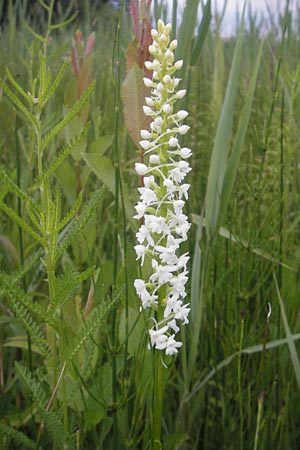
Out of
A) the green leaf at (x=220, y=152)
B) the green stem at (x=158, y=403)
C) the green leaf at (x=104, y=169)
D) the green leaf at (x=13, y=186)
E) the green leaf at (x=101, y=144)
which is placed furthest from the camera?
the green leaf at (x=101, y=144)

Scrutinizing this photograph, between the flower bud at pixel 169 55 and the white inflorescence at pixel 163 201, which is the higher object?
the flower bud at pixel 169 55

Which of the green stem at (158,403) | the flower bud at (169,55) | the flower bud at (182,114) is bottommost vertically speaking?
the green stem at (158,403)

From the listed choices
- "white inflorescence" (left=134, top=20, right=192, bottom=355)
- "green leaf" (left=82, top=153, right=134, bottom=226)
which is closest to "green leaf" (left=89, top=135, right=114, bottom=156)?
"green leaf" (left=82, top=153, right=134, bottom=226)

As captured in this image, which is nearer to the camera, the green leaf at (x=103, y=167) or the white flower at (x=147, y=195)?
the white flower at (x=147, y=195)

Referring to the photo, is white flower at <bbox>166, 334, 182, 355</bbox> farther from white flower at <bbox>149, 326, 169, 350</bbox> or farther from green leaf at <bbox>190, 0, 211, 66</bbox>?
green leaf at <bbox>190, 0, 211, 66</bbox>

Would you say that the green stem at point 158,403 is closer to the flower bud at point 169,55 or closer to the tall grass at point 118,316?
the tall grass at point 118,316

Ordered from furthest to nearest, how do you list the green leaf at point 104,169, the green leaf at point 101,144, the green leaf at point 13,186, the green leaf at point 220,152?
the green leaf at point 101,144 → the green leaf at point 220,152 → the green leaf at point 104,169 → the green leaf at point 13,186

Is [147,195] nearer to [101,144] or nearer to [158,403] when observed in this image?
[158,403]

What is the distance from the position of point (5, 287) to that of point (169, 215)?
0.72 ft

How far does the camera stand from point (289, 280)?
141cm

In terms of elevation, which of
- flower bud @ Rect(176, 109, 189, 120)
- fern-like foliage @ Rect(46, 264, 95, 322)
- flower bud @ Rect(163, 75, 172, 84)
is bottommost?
fern-like foliage @ Rect(46, 264, 95, 322)

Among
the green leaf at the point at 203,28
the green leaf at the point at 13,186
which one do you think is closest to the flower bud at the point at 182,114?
the green leaf at the point at 13,186

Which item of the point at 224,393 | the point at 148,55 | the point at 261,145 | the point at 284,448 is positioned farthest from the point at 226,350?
the point at 148,55

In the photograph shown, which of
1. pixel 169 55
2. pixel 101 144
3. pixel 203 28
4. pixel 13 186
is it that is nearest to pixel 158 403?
pixel 13 186
